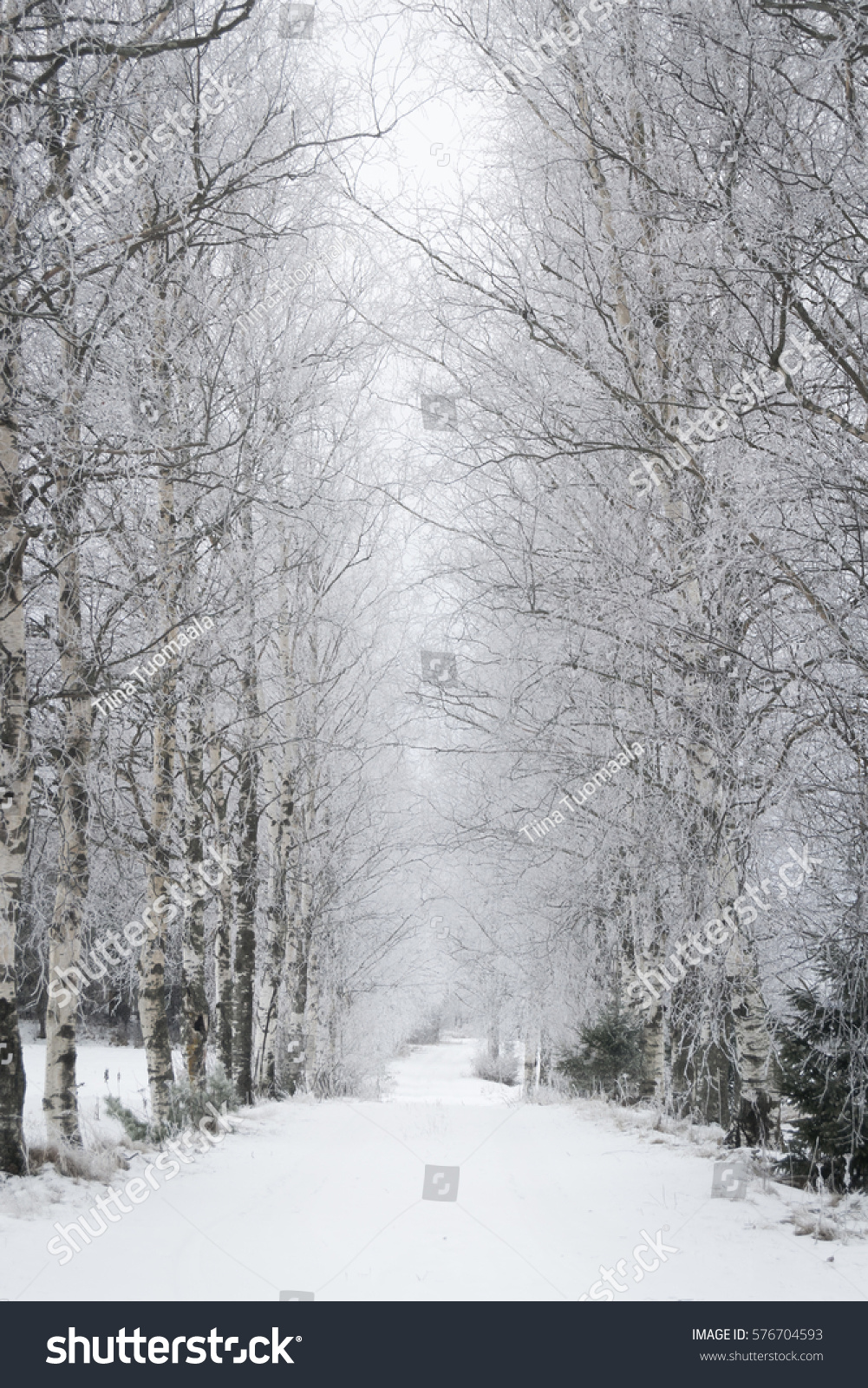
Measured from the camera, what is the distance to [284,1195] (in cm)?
524

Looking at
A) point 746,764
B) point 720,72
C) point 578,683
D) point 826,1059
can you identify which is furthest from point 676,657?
point 720,72

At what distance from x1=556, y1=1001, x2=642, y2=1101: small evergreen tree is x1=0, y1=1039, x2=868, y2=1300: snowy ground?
2.94m

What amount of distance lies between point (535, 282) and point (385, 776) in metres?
8.84

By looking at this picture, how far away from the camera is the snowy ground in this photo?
3570mm

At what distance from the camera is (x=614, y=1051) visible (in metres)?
10.5

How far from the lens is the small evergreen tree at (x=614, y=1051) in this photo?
34.2 ft

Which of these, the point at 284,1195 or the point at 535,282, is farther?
the point at 535,282

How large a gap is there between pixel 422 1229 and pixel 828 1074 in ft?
7.03

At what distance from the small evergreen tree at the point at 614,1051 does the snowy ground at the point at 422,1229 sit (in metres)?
2.94

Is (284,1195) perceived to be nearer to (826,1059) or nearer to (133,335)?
(826,1059)
